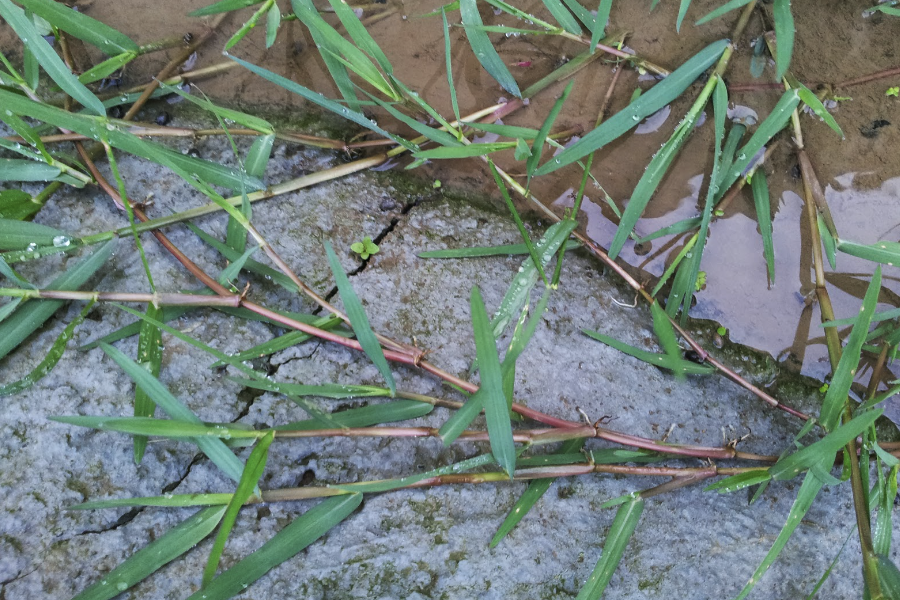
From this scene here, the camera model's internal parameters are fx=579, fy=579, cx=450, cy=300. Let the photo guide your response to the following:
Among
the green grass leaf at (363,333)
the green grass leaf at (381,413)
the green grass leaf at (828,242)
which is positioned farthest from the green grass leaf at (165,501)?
the green grass leaf at (828,242)

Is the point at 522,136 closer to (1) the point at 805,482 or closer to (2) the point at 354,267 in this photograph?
(2) the point at 354,267

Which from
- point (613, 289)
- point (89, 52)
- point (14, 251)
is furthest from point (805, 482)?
point (89, 52)

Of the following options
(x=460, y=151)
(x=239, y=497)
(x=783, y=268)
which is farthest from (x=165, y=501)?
(x=783, y=268)

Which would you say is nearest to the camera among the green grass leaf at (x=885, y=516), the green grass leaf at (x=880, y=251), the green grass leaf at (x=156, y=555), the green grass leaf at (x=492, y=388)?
the green grass leaf at (x=492, y=388)

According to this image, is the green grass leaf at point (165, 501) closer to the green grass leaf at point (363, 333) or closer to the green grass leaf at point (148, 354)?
the green grass leaf at point (148, 354)

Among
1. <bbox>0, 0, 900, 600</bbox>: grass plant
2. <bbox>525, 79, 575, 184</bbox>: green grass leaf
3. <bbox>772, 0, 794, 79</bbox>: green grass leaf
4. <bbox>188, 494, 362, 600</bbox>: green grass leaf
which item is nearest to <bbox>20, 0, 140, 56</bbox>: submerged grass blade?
<bbox>0, 0, 900, 600</bbox>: grass plant

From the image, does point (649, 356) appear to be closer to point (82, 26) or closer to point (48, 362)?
point (48, 362)
